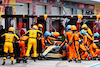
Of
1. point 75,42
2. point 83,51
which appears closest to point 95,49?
point 83,51

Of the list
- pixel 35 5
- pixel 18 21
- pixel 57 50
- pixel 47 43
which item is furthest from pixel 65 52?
pixel 35 5

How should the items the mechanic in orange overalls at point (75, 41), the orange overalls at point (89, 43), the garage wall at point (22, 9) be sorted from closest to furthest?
the mechanic in orange overalls at point (75, 41)
the orange overalls at point (89, 43)
the garage wall at point (22, 9)

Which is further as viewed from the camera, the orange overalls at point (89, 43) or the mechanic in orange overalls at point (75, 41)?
the orange overalls at point (89, 43)

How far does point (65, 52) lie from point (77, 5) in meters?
14.9

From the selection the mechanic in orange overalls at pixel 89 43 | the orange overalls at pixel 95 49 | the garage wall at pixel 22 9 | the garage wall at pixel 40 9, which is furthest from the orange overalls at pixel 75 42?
the garage wall at pixel 40 9

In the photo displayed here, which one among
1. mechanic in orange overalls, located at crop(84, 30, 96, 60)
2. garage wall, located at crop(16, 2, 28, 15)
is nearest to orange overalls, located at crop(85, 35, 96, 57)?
mechanic in orange overalls, located at crop(84, 30, 96, 60)

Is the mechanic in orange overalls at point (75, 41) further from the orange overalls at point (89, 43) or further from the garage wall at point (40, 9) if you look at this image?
the garage wall at point (40, 9)

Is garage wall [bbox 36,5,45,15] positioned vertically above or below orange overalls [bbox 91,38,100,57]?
above

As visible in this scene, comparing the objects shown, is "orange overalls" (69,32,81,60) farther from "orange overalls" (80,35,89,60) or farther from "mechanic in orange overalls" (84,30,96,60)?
"mechanic in orange overalls" (84,30,96,60)

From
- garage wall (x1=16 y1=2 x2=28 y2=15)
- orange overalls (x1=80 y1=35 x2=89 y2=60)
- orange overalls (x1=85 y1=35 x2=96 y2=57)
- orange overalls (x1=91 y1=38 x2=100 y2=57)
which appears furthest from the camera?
garage wall (x1=16 y1=2 x2=28 y2=15)

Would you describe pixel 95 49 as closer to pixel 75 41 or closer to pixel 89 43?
pixel 89 43

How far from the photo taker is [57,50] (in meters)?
12.8

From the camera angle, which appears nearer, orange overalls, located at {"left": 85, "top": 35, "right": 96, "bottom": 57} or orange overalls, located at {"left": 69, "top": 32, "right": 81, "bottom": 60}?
orange overalls, located at {"left": 69, "top": 32, "right": 81, "bottom": 60}

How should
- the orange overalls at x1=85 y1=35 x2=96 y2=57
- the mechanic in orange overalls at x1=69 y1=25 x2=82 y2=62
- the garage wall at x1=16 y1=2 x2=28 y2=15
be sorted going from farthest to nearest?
the garage wall at x1=16 y1=2 x2=28 y2=15, the orange overalls at x1=85 y1=35 x2=96 y2=57, the mechanic in orange overalls at x1=69 y1=25 x2=82 y2=62
